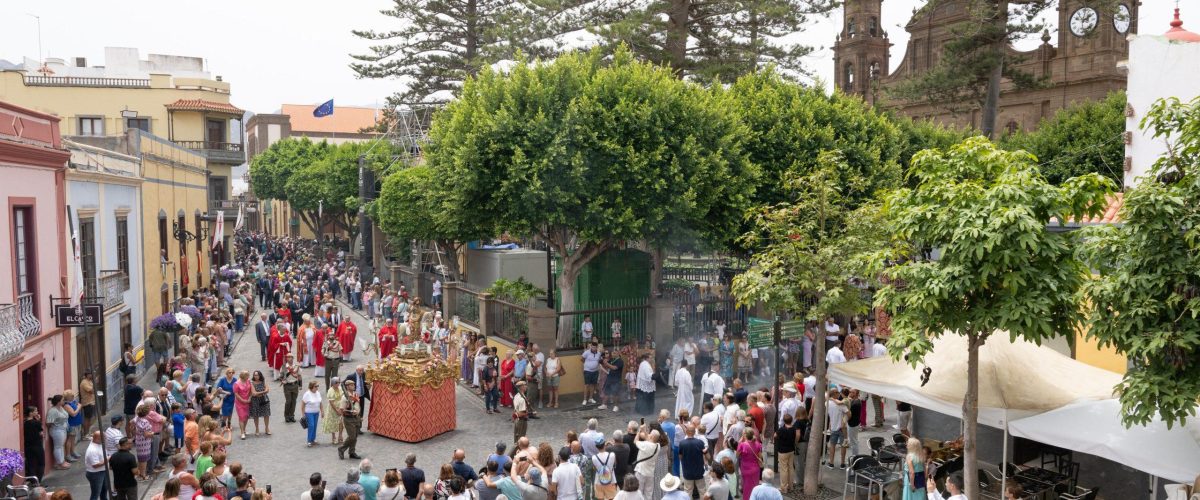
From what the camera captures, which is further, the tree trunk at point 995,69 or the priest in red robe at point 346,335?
the tree trunk at point 995,69

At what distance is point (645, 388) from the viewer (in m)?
17.4

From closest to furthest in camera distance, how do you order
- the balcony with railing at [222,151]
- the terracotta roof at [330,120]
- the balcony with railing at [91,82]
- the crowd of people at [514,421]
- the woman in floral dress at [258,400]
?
the crowd of people at [514,421]
the woman in floral dress at [258,400]
the balcony with railing at [91,82]
the balcony with railing at [222,151]
the terracotta roof at [330,120]

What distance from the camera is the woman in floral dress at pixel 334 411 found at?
14.5m

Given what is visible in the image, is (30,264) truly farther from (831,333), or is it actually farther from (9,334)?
(831,333)

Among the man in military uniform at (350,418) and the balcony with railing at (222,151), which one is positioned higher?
the balcony with railing at (222,151)

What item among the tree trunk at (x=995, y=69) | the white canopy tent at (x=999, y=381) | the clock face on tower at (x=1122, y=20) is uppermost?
the clock face on tower at (x=1122, y=20)

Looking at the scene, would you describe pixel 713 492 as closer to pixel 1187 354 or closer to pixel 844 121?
pixel 1187 354

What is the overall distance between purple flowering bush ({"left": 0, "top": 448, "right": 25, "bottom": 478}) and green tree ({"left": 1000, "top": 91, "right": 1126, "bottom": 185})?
2674 cm

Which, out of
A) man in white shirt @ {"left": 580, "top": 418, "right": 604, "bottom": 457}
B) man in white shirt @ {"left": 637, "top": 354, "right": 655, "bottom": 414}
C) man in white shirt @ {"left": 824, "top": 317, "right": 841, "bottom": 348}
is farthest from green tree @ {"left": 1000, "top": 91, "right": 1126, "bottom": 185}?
man in white shirt @ {"left": 580, "top": 418, "right": 604, "bottom": 457}

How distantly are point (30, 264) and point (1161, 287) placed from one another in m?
15.9

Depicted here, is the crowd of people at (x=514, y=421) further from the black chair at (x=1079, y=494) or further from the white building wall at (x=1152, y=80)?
the white building wall at (x=1152, y=80)

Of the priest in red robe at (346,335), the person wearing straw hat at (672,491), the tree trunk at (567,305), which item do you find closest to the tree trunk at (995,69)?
the tree trunk at (567,305)

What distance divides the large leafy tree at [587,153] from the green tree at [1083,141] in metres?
13.6

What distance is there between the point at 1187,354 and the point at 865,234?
185 inches
